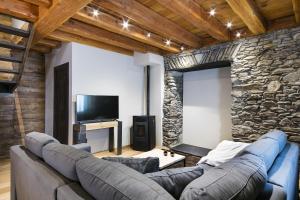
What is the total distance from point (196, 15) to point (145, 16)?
764mm

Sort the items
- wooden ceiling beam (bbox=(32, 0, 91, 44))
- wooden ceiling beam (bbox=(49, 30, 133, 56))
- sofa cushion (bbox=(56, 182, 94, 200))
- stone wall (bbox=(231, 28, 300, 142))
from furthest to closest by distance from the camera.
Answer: wooden ceiling beam (bbox=(49, 30, 133, 56)), stone wall (bbox=(231, 28, 300, 142)), wooden ceiling beam (bbox=(32, 0, 91, 44)), sofa cushion (bbox=(56, 182, 94, 200))

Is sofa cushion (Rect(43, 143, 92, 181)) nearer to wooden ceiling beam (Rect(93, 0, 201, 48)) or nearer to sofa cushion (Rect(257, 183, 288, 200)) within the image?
sofa cushion (Rect(257, 183, 288, 200))

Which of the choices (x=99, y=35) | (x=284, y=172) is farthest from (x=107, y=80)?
(x=284, y=172)

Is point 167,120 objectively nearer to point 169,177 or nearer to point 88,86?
point 88,86

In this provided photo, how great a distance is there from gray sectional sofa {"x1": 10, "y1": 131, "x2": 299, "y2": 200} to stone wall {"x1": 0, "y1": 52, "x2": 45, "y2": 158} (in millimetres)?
3217

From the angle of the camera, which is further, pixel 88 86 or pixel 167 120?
pixel 167 120

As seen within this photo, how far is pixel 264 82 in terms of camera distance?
3369mm

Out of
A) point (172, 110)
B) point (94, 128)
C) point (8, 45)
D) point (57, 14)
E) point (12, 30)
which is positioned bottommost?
point (94, 128)

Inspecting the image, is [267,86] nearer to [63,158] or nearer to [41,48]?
[63,158]

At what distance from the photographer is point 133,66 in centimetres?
516

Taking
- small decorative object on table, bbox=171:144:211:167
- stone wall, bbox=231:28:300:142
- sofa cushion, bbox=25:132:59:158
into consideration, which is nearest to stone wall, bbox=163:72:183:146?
small decorative object on table, bbox=171:144:211:167

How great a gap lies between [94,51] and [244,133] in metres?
3.64

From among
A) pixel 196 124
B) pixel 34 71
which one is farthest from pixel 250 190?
pixel 34 71

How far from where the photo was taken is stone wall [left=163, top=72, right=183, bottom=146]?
4930mm
